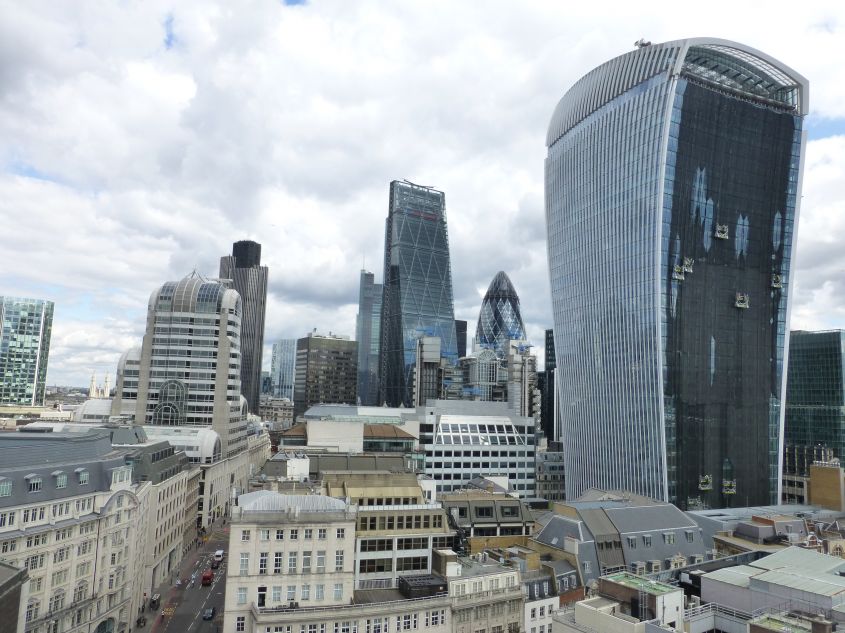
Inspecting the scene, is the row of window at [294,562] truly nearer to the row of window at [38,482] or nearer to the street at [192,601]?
the street at [192,601]

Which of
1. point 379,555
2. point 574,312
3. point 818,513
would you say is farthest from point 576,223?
point 379,555

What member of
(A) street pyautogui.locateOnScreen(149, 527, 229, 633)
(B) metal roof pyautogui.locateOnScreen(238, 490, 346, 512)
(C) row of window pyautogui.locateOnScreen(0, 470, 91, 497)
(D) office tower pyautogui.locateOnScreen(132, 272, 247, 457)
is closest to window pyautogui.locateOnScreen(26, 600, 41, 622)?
(C) row of window pyautogui.locateOnScreen(0, 470, 91, 497)

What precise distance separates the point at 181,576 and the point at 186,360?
7846 centimetres

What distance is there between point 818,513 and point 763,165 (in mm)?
92612

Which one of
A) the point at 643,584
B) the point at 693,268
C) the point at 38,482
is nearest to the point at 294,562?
the point at 38,482

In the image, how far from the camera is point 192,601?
108500mm

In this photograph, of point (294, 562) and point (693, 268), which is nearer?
point (294, 562)

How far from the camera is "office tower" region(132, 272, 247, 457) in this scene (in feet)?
613

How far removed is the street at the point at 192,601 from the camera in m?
95.4

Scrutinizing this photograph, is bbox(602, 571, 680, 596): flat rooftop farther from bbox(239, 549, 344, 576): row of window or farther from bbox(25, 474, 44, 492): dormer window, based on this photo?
bbox(25, 474, 44, 492): dormer window

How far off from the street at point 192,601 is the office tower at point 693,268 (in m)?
108

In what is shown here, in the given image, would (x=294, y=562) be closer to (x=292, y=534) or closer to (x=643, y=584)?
(x=292, y=534)

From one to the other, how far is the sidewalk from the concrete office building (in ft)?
13.7

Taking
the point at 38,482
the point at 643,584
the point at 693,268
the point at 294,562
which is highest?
the point at 693,268
